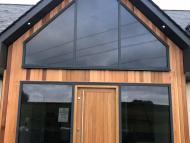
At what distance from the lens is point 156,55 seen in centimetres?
696

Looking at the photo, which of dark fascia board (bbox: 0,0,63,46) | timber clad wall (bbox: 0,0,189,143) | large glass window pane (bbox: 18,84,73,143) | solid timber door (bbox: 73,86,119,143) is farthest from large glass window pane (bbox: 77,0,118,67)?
large glass window pane (bbox: 18,84,73,143)

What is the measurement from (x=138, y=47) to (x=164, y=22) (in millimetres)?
863

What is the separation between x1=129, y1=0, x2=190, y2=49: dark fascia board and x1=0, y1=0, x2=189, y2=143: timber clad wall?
23 centimetres

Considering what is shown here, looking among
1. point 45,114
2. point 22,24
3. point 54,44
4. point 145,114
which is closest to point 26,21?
point 22,24

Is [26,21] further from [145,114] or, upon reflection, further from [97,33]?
[145,114]

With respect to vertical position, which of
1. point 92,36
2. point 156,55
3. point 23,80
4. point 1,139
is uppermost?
point 92,36

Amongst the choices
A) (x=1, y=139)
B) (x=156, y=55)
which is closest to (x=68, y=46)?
(x=156, y=55)

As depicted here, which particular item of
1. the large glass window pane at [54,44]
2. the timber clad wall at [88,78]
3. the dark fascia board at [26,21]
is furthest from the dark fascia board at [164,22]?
the dark fascia board at [26,21]

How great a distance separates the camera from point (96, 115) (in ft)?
21.6

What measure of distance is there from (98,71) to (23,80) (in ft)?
5.98

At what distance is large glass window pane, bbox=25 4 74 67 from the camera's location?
270 inches

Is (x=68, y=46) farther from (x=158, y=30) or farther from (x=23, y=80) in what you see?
(x=158, y=30)

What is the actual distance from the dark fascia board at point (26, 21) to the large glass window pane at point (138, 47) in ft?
6.14

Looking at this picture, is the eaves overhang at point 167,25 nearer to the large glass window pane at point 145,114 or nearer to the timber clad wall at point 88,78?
the timber clad wall at point 88,78
